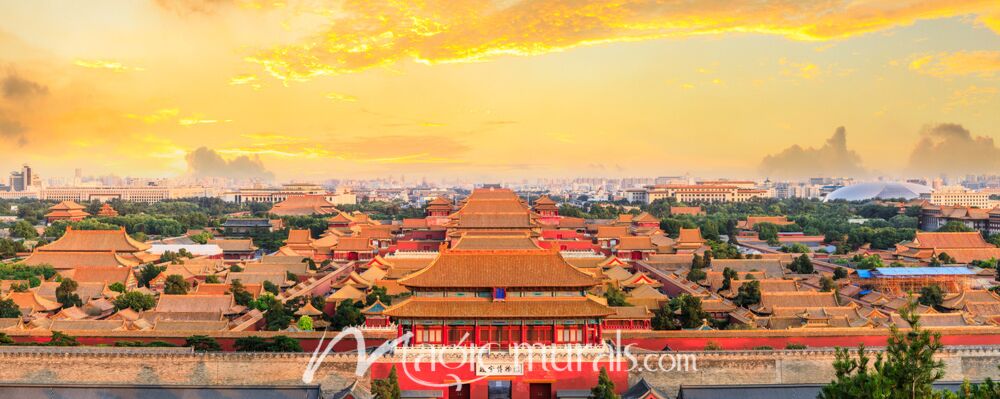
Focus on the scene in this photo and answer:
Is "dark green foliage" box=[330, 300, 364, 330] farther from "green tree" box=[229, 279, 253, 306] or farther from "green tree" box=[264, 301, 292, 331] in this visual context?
"green tree" box=[229, 279, 253, 306]

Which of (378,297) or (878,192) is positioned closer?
(378,297)

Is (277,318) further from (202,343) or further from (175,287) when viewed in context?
(175,287)

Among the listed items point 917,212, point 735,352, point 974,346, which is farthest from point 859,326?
point 917,212

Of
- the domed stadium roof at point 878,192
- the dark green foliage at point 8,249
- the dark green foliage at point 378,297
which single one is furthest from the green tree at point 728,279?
the domed stadium roof at point 878,192

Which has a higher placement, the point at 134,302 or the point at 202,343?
the point at 134,302

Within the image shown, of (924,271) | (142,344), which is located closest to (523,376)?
(142,344)

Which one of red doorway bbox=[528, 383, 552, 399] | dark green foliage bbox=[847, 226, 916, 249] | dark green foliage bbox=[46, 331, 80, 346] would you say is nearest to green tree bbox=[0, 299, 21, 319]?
dark green foliage bbox=[46, 331, 80, 346]
